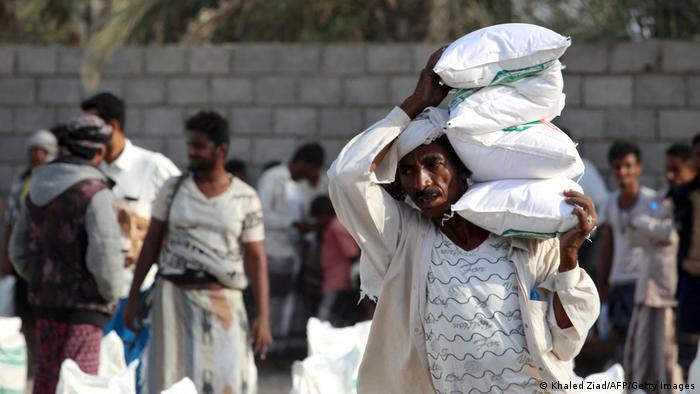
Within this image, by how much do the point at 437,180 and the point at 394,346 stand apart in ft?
1.71

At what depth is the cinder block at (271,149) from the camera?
11.1 meters

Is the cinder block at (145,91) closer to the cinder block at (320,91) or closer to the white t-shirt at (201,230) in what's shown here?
the cinder block at (320,91)

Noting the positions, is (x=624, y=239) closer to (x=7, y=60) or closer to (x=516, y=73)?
(x=516, y=73)

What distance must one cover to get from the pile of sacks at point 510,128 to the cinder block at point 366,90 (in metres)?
6.77

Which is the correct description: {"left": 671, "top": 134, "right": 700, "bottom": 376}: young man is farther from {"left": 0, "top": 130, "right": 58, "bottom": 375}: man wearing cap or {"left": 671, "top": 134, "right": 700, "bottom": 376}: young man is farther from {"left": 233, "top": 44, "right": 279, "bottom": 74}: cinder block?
{"left": 233, "top": 44, "right": 279, "bottom": 74}: cinder block

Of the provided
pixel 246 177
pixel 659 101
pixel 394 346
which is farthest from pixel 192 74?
pixel 394 346

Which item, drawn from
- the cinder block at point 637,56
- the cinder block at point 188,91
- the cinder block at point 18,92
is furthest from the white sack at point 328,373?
the cinder block at point 18,92

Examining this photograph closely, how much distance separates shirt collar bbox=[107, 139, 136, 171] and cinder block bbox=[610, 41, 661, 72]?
15.0ft

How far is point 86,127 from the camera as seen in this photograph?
6238mm

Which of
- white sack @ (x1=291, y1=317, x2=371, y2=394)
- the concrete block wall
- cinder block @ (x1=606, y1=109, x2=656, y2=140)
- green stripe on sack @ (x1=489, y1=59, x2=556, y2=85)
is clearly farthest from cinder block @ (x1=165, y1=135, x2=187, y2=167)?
green stripe on sack @ (x1=489, y1=59, x2=556, y2=85)

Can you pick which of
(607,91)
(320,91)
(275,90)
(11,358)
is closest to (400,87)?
(320,91)

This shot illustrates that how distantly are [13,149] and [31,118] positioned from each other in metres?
0.30

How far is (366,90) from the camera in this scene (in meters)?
10.9

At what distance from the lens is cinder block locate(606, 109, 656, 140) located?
10398 millimetres
